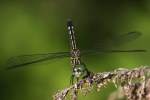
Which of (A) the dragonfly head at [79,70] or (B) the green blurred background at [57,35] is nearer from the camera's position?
(A) the dragonfly head at [79,70]

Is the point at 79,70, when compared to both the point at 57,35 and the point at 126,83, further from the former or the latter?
the point at 57,35

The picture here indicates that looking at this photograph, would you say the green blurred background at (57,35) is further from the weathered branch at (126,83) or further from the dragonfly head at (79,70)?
the weathered branch at (126,83)

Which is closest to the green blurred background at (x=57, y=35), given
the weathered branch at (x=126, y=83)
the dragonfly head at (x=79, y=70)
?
the dragonfly head at (x=79, y=70)

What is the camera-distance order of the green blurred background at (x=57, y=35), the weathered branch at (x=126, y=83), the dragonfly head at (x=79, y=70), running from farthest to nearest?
the green blurred background at (x=57, y=35)
the dragonfly head at (x=79, y=70)
the weathered branch at (x=126, y=83)

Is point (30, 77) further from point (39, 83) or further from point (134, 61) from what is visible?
point (134, 61)

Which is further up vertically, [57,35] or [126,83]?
[57,35]

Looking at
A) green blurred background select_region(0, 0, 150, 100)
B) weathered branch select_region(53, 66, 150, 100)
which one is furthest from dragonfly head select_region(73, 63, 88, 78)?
green blurred background select_region(0, 0, 150, 100)

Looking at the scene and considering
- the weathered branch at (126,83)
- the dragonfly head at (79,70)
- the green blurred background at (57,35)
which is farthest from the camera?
the green blurred background at (57,35)

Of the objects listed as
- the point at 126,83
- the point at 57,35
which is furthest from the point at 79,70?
the point at 57,35
